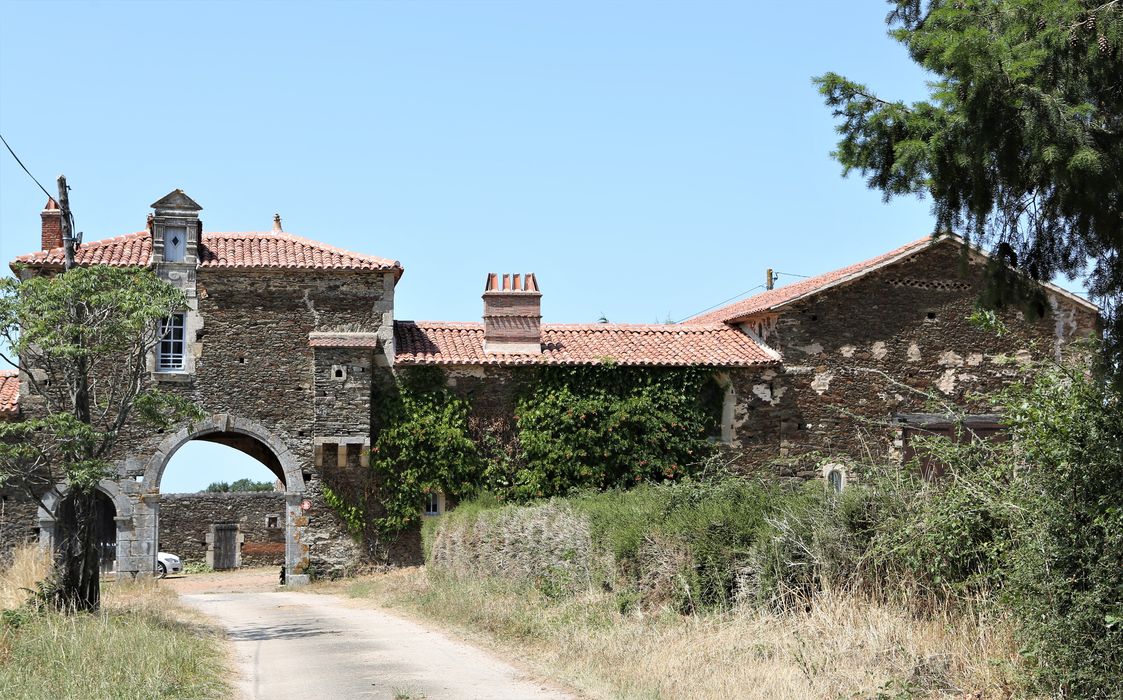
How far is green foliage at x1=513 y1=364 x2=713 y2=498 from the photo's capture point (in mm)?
22141

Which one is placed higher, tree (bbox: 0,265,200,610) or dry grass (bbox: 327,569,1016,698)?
tree (bbox: 0,265,200,610)

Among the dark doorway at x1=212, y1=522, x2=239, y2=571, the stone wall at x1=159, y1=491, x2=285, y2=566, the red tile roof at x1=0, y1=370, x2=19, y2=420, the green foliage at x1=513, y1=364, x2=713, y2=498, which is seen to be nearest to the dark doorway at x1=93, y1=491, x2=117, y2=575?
the stone wall at x1=159, y1=491, x2=285, y2=566

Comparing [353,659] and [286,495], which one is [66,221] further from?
[286,495]

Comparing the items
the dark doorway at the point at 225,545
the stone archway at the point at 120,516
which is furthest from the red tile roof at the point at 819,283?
the dark doorway at the point at 225,545

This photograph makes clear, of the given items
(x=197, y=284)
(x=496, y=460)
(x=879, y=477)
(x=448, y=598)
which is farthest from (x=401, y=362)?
(x=879, y=477)

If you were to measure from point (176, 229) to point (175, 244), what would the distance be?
304mm

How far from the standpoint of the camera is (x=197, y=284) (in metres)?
22.2

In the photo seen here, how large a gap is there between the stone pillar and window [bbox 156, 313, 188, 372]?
132 inches

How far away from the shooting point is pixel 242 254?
74.4 ft

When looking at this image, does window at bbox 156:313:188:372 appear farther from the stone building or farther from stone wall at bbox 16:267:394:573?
stone wall at bbox 16:267:394:573

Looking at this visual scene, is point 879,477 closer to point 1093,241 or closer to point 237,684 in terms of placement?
point 1093,241

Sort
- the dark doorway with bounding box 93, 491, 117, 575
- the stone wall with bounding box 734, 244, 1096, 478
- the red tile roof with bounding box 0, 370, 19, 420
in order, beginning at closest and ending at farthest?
the red tile roof with bounding box 0, 370, 19, 420 → the stone wall with bounding box 734, 244, 1096, 478 → the dark doorway with bounding box 93, 491, 117, 575

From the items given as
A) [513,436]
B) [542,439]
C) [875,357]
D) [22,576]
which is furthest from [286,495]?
[875,357]

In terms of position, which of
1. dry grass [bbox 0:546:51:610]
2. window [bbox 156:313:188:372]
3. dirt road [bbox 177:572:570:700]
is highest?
window [bbox 156:313:188:372]
